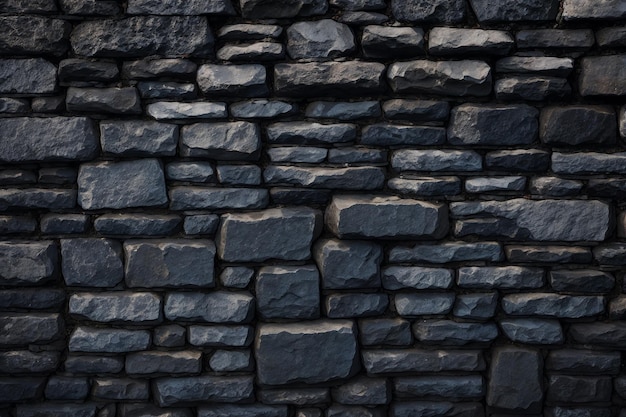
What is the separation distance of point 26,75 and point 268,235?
1367mm

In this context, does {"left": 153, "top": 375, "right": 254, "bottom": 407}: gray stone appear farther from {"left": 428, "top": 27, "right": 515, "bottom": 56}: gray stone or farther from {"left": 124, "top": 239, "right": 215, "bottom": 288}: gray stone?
{"left": 428, "top": 27, "right": 515, "bottom": 56}: gray stone

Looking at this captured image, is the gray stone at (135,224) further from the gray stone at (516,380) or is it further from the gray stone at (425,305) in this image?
the gray stone at (516,380)

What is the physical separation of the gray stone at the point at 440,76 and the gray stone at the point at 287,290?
0.98m

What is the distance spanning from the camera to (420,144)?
279 cm

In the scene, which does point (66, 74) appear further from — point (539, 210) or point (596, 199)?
point (596, 199)

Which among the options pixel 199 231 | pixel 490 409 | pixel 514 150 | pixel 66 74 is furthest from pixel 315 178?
pixel 490 409

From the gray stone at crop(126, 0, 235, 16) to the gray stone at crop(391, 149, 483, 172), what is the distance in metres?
1.08

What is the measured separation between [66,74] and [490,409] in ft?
8.56

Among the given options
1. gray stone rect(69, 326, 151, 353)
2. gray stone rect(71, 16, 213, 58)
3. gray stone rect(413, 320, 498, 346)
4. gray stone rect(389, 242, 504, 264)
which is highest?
gray stone rect(71, 16, 213, 58)

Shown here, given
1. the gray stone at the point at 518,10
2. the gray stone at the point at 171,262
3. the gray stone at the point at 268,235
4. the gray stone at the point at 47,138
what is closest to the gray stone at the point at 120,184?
the gray stone at the point at 47,138

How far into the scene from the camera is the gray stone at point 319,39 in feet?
8.92

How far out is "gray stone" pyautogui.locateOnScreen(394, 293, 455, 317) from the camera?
2.82m

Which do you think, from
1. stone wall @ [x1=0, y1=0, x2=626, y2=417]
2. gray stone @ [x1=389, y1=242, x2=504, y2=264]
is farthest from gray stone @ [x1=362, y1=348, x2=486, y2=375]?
gray stone @ [x1=389, y1=242, x2=504, y2=264]

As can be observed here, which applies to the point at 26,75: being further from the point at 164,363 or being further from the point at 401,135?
the point at 401,135
